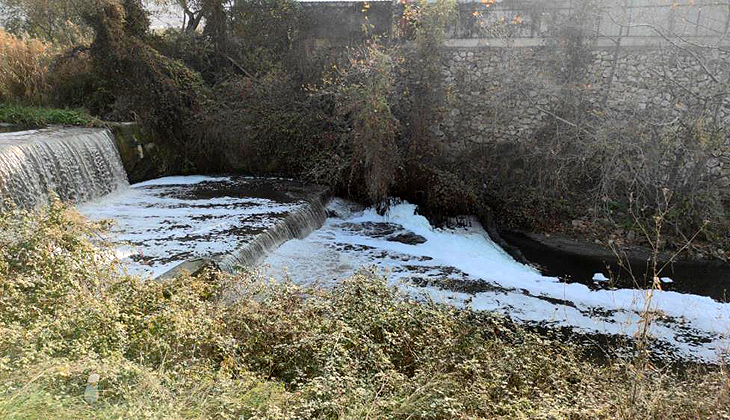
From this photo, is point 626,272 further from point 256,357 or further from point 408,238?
point 256,357

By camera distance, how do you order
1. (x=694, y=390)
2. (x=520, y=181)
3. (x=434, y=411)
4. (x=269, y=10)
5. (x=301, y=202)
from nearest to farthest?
(x=434, y=411) < (x=694, y=390) < (x=301, y=202) < (x=520, y=181) < (x=269, y=10)

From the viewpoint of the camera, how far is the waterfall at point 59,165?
671 centimetres

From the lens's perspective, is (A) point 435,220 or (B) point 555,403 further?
A: (A) point 435,220

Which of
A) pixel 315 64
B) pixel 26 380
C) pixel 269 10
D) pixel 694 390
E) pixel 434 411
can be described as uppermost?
pixel 269 10

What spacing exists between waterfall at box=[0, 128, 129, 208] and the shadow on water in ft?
22.5

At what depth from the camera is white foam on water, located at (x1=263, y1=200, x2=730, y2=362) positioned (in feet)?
18.1

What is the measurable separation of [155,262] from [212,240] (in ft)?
3.12

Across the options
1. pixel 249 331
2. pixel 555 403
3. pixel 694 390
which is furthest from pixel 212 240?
pixel 694 390

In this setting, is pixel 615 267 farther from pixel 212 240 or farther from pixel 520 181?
pixel 212 240

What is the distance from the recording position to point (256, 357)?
3.78m

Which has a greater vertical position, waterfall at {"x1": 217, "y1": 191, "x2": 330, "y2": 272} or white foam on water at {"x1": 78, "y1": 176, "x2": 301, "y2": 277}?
white foam on water at {"x1": 78, "y1": 176, "x2": 301, "y2": 277}

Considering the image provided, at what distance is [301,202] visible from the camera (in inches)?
336

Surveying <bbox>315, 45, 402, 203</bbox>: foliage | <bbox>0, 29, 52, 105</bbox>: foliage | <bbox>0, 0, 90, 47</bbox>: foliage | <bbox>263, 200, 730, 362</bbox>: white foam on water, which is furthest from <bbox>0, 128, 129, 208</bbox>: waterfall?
<bbox>0, 0, 90, 47</bbox>: foliage

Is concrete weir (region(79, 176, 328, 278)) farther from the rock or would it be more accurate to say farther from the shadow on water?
the shadow on water
